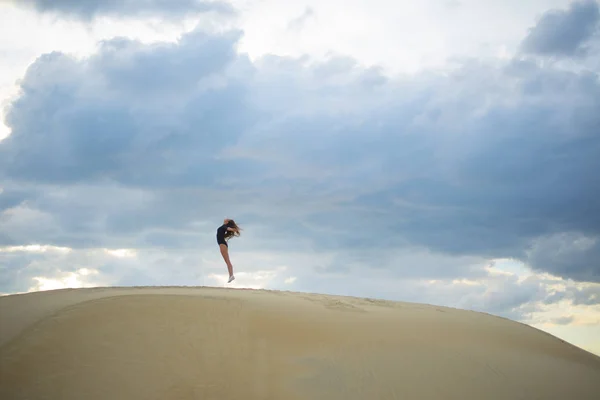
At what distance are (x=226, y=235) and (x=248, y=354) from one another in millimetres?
8722

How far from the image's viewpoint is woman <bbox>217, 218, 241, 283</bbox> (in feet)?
57.4

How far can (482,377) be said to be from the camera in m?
9.73

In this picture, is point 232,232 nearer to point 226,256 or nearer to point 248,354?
point 226,256

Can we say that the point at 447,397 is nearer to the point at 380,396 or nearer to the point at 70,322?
the point at 380,396

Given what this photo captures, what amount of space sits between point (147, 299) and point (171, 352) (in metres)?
2.11

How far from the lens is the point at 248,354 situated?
9070 millimetres

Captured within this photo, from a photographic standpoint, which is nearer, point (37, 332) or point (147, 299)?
point (37, 332)

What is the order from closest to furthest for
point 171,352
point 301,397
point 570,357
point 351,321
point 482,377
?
point 301,397 → point 171,352 → point 482,377 → point 351,321 → point 570,357

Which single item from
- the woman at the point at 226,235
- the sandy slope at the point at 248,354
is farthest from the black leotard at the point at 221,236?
the sandy slope at the point at 248,354

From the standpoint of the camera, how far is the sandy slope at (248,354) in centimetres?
794

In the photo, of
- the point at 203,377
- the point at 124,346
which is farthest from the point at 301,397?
the point at 124,346

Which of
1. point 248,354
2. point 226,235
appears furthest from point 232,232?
point 248,354

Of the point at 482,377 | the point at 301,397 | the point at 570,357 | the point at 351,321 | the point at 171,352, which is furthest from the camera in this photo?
the point at 570,357

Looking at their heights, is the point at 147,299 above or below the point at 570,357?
above
